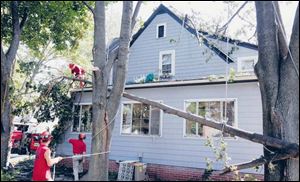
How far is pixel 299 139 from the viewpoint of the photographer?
592 centimetres

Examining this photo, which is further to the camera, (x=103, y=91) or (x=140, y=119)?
(x=140, y=119)

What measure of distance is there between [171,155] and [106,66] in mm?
6085

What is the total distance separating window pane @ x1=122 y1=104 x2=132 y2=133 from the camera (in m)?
13.7

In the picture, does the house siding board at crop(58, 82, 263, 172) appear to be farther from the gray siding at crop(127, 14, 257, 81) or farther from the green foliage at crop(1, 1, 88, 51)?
the green foliage at crop(1, 1, 88, 51)

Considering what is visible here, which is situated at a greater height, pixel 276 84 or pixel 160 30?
pixel 160 30

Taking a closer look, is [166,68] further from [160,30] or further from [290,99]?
[290,99]

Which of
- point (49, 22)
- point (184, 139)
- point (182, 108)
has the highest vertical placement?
point (49, 22)

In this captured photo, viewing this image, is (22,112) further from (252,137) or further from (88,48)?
(88,48)

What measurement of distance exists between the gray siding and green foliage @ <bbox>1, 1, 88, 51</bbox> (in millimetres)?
5053

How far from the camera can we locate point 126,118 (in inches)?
545

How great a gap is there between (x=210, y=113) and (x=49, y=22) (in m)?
7.10

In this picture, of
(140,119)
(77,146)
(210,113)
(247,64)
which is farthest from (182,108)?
(247,64)

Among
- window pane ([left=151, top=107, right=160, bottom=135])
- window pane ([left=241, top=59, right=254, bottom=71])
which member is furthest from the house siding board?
window pane ([left=241, top=59, right=254, bottom=71])

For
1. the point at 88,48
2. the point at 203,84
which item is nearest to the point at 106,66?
the point at 203,84
